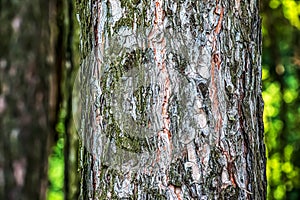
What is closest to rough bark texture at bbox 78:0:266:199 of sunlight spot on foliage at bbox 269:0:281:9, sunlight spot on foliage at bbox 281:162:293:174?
sunlight spot on foliage at bbox 269:0:281:9

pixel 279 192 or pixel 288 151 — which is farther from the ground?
pixel 288 151

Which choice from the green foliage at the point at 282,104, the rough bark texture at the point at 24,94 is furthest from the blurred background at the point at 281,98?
the rough bark texture at the point at 24,94

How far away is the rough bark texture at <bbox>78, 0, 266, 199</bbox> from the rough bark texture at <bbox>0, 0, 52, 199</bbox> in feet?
5.65

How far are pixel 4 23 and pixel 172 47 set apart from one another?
1.90 meters

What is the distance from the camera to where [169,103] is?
1.21m

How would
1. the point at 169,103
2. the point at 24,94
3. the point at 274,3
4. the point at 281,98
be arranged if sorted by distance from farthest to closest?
the point at 281,98, the point at 274,3, the point at 24,94, the point at 169,103

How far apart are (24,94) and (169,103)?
186 centimetres

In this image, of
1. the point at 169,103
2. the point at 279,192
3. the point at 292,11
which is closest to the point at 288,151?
the point at 279,192

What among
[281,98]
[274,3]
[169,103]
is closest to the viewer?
[169,103]

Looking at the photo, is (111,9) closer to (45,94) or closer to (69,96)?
(69,96)

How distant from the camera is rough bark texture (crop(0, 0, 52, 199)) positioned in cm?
295

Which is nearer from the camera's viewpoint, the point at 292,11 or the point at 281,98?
the point at 292,11

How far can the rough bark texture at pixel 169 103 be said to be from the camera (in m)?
1.21

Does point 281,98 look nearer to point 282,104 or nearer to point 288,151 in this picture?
point 282,104
